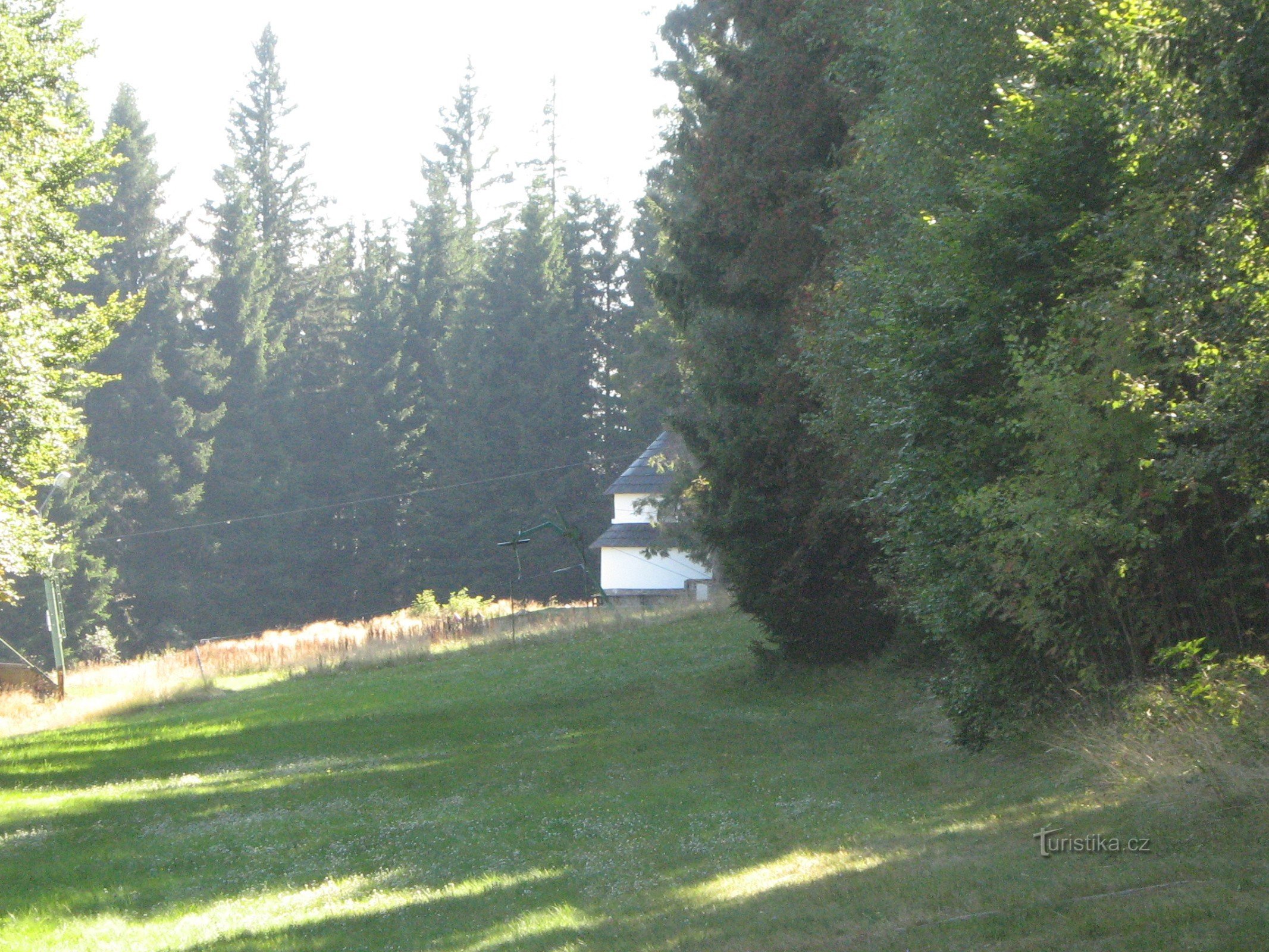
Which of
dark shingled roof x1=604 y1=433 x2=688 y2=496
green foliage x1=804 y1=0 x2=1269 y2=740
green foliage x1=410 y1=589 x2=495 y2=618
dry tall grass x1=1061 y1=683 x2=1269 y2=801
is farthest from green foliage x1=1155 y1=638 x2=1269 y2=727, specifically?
dark shingled roof x1=604 y1=433 x2=688 y2=496

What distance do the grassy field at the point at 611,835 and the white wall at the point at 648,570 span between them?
30.1 m

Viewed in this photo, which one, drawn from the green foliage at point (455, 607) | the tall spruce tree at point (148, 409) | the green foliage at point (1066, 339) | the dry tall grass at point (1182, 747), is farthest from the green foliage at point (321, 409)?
the dry tall grass at point (1182, 747)

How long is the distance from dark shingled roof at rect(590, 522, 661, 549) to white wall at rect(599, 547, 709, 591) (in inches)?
17.0

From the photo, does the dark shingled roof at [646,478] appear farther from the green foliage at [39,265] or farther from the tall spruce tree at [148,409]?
the green foliage at [39,265]

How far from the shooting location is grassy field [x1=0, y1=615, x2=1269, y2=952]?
23.8 feet

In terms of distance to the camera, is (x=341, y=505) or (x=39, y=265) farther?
(x=341, y=505)

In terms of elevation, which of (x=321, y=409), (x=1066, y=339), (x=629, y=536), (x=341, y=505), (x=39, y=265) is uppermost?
A: (x=321, y=409)

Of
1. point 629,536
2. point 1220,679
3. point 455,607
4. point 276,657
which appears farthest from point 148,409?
point 1220,679

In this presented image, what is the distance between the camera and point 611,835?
471 inches

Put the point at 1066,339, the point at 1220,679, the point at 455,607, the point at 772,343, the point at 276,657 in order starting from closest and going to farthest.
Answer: the point at 1220,679 < the point at 1066,339 < the point at 772,343 < the point at 276,657 < the point at 455,607

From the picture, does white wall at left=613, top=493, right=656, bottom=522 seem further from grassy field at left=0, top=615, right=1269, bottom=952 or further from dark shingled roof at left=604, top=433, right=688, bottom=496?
grassy field at left=0, top=615, right=1269, bottom=952

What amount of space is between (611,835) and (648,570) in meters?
41.8

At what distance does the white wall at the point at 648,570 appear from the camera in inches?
2112

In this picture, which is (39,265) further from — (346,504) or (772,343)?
(346,504)
